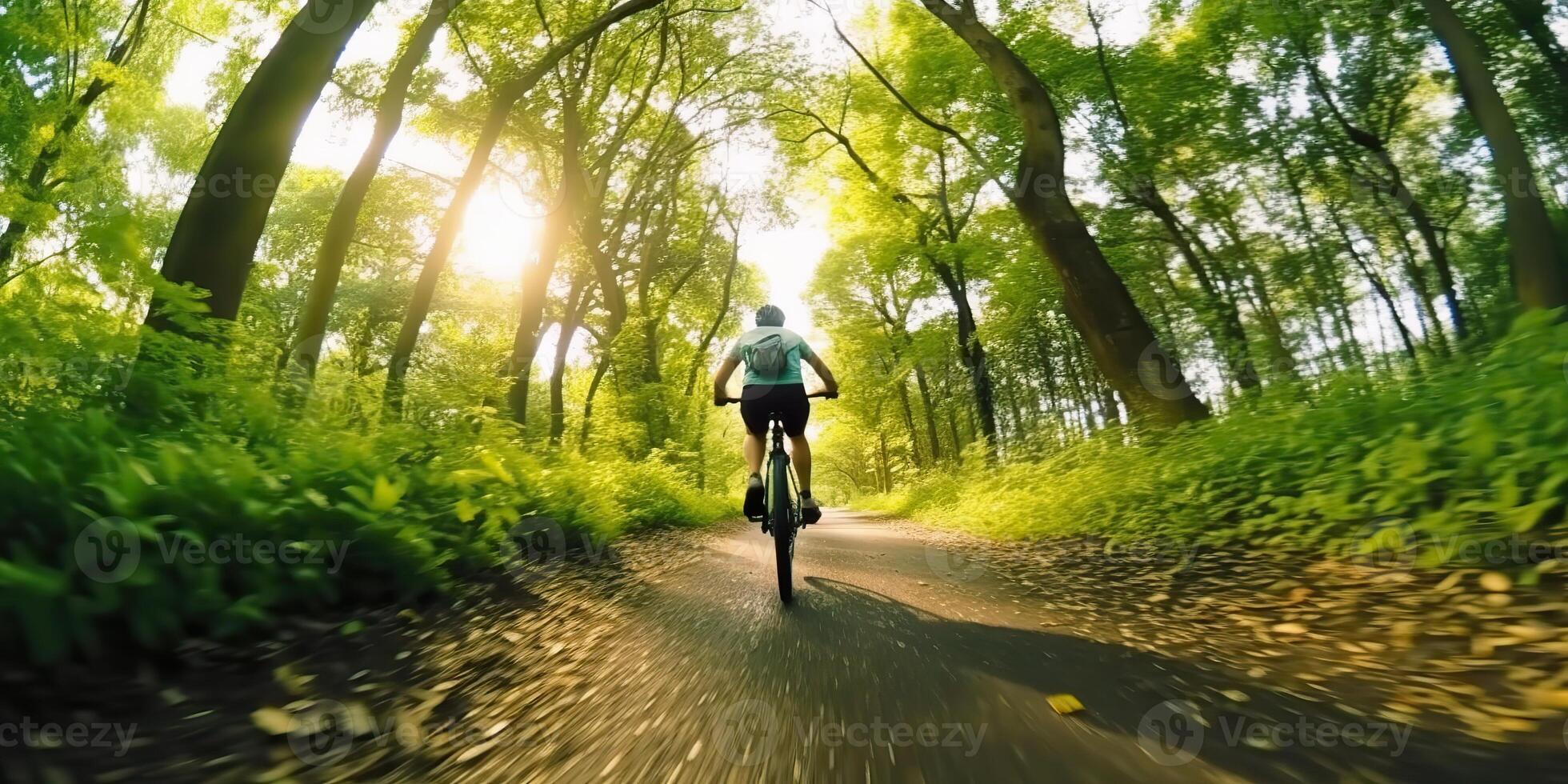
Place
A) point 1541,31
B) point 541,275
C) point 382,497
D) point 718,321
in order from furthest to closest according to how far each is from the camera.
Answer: point 718,321 < point 1541,31 < point 541,275 < point 382,497

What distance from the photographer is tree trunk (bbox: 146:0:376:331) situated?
527cm

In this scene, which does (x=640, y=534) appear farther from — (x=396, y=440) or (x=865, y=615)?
(x=865, y=615)

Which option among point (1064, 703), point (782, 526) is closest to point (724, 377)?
point (782, 526)

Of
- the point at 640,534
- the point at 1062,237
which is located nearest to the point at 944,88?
the point at 1062,237

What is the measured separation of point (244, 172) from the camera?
542cm

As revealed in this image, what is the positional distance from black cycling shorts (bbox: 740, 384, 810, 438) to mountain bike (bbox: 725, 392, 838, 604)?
0.06 metres

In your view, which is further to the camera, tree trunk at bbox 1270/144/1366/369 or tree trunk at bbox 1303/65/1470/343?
tree trunk at bbox 1270/144/1366/369

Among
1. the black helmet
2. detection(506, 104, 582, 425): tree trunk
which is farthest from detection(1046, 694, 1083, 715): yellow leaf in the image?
detection(506, 104, 582, 425): tree trunk

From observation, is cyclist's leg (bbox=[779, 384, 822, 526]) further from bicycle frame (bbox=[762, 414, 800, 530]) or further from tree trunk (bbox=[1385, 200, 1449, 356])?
tree trunk (bbox=[1385, 200, 1449, 356])

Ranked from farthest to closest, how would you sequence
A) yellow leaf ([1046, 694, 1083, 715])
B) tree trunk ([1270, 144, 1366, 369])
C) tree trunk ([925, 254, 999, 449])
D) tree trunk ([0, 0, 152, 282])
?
tree trunk ([1270, 144, 1366, 369]) → tree trunk ([925, 254, 999, 449]) → tree trunk ([0, 0, 152, 282]) → yellow leaf ([1046, 694, 1083, 715])

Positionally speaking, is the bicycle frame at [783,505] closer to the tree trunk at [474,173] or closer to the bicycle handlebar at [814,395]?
the bicycle handlebar at [814,395]

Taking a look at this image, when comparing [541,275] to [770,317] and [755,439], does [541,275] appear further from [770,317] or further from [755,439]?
[755,439]

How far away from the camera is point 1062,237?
776cm

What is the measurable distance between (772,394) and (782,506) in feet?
2.99
